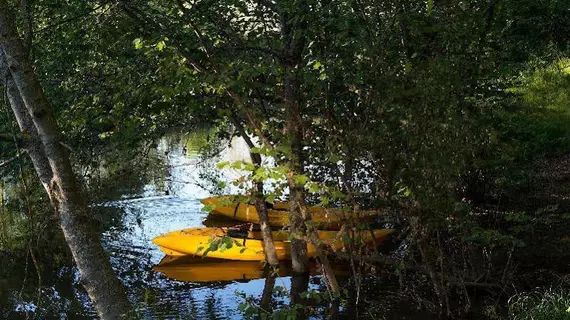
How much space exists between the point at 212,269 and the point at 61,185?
6.48 metres

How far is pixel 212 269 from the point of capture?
9352mm

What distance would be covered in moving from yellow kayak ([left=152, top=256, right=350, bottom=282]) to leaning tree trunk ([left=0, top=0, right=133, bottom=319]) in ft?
18.4

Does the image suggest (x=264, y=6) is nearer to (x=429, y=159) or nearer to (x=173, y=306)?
(x=429, y=159)

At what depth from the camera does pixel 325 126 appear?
17.5ft

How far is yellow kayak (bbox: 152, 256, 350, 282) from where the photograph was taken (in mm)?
8898

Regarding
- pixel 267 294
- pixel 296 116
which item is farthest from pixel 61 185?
pixel 267 294

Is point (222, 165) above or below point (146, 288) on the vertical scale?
above

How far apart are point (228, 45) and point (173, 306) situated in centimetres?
373

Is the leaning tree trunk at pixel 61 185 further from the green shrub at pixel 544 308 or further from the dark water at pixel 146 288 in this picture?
the green shrub at pixel 544 308

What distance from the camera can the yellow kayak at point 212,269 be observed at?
8.90 meters

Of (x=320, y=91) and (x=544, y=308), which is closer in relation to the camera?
(x=544, y=308)

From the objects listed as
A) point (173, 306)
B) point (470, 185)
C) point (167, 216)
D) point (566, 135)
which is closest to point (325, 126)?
point (173, 306)

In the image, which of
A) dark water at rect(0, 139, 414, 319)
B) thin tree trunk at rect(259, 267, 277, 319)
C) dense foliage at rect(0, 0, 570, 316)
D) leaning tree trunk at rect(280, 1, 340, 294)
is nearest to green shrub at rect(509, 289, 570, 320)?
dense foliage at rect(0, 0, 570, 316)

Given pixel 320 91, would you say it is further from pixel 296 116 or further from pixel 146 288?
pixel 146 288
